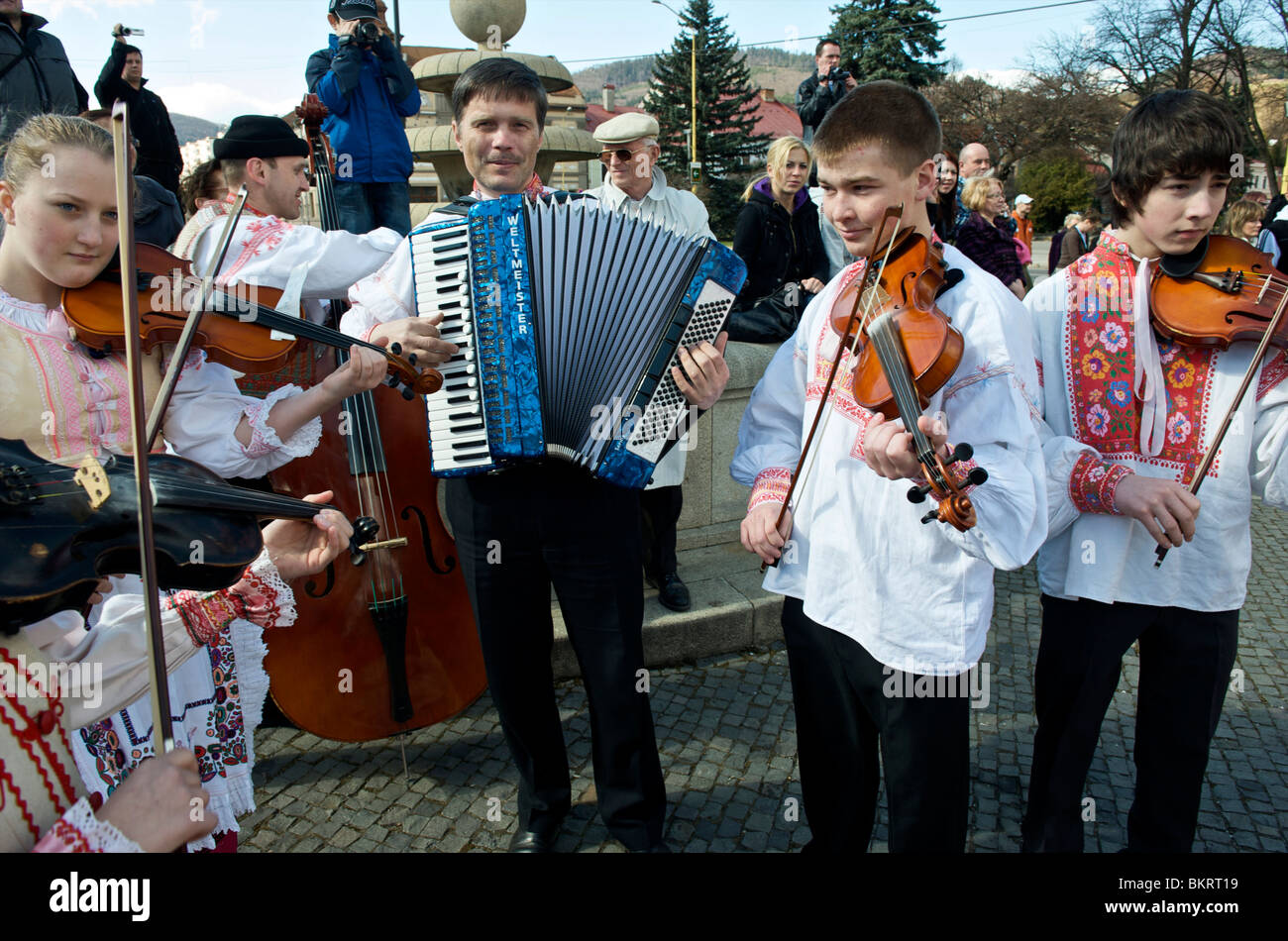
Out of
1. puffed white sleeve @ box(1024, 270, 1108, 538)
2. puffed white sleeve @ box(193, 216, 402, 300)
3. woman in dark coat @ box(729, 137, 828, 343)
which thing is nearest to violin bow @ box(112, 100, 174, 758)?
puffed white sleeve @ box(193, 216, 402, 300)

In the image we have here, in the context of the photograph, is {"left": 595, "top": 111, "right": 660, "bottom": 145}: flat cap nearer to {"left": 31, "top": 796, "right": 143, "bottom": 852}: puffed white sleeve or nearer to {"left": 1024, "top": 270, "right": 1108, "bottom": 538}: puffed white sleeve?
{"left": 1024, "top": 270, "right": 1108, "bottom": 538}: puffed white sleeve

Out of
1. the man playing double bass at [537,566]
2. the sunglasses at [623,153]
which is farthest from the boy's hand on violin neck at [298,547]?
the sunglasses at [623,153]

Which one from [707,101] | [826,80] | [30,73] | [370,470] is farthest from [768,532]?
[707,101]

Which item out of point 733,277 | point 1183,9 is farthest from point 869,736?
point 1183,9

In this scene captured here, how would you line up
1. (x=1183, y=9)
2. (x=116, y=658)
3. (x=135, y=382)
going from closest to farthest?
(x=135, y=382), (x=116, y=658), (x=1183, y=9)

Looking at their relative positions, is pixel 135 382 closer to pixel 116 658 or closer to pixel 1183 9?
pixel 116 658

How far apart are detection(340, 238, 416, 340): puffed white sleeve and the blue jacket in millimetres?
3106

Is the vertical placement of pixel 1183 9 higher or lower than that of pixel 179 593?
higher

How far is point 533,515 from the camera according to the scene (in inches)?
96.4

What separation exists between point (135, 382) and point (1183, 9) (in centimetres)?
3414

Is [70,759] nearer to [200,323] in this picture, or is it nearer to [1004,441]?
[200,323]

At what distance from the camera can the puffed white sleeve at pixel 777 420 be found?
86.8 inches

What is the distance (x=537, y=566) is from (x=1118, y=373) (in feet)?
5.55
